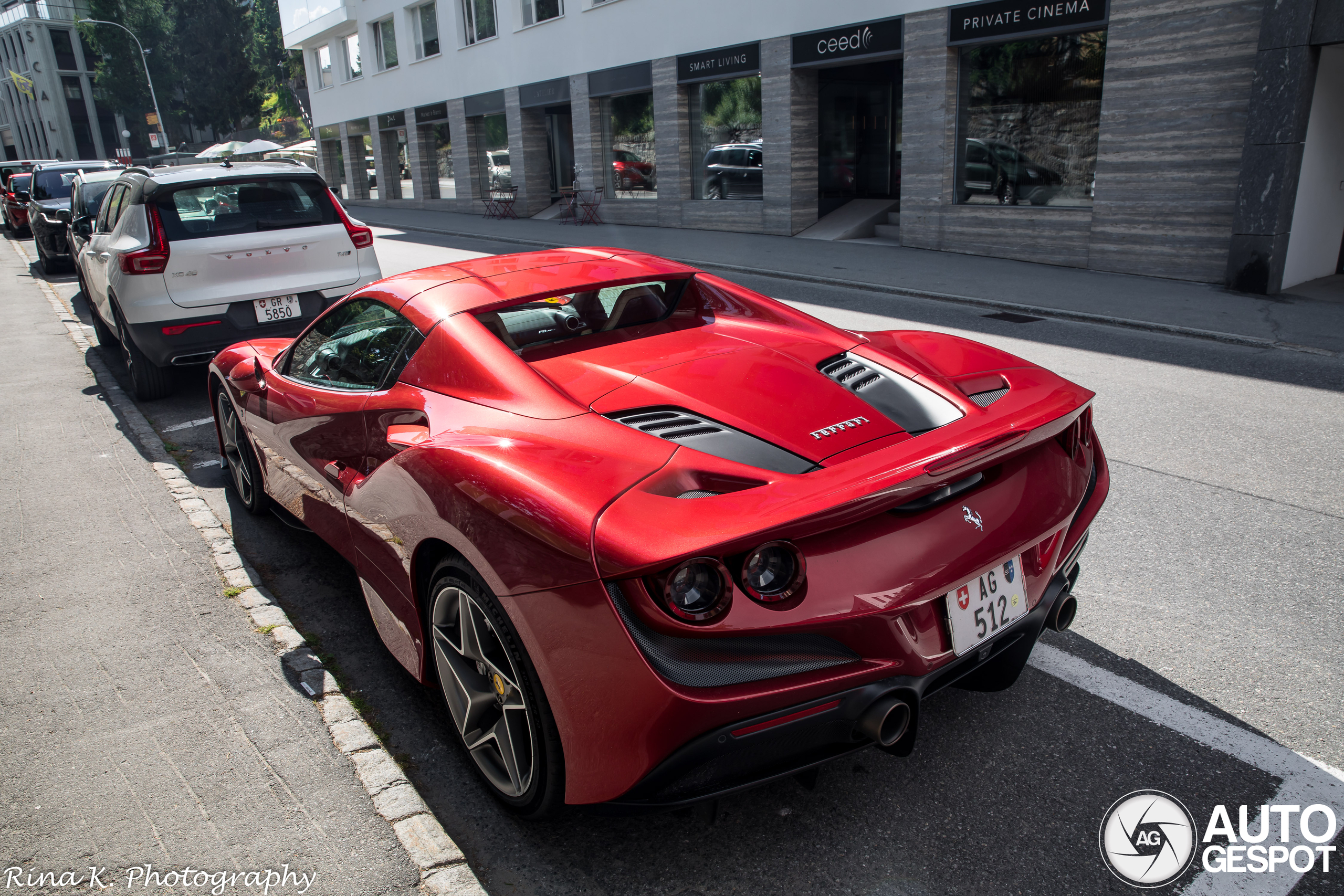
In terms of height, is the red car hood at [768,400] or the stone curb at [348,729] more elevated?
the red car hood at [768,400]

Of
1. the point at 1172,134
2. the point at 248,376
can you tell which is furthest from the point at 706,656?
the point at 1172,134

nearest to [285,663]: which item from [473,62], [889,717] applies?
[889,717]

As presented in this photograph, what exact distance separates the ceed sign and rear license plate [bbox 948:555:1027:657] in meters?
14.8

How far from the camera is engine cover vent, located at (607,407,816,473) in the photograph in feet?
7.54

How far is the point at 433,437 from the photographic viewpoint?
270 cm

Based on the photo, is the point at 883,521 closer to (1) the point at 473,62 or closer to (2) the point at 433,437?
(2) the point at 433,437

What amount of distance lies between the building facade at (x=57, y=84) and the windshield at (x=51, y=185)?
69.2 metres

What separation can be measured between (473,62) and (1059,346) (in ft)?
77.5

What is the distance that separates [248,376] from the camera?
14.3 ft

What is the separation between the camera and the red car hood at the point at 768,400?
2.43m

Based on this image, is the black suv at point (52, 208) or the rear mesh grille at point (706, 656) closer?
the rear mesh grille at point (706, 656)

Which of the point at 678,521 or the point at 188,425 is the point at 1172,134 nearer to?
the point at 188,425

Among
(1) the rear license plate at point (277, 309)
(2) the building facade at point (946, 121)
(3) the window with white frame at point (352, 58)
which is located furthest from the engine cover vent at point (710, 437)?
(3) the window with white frame at point (352, 58)

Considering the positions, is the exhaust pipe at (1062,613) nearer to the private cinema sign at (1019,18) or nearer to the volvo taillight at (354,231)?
the volvo taillight at (354,231)
